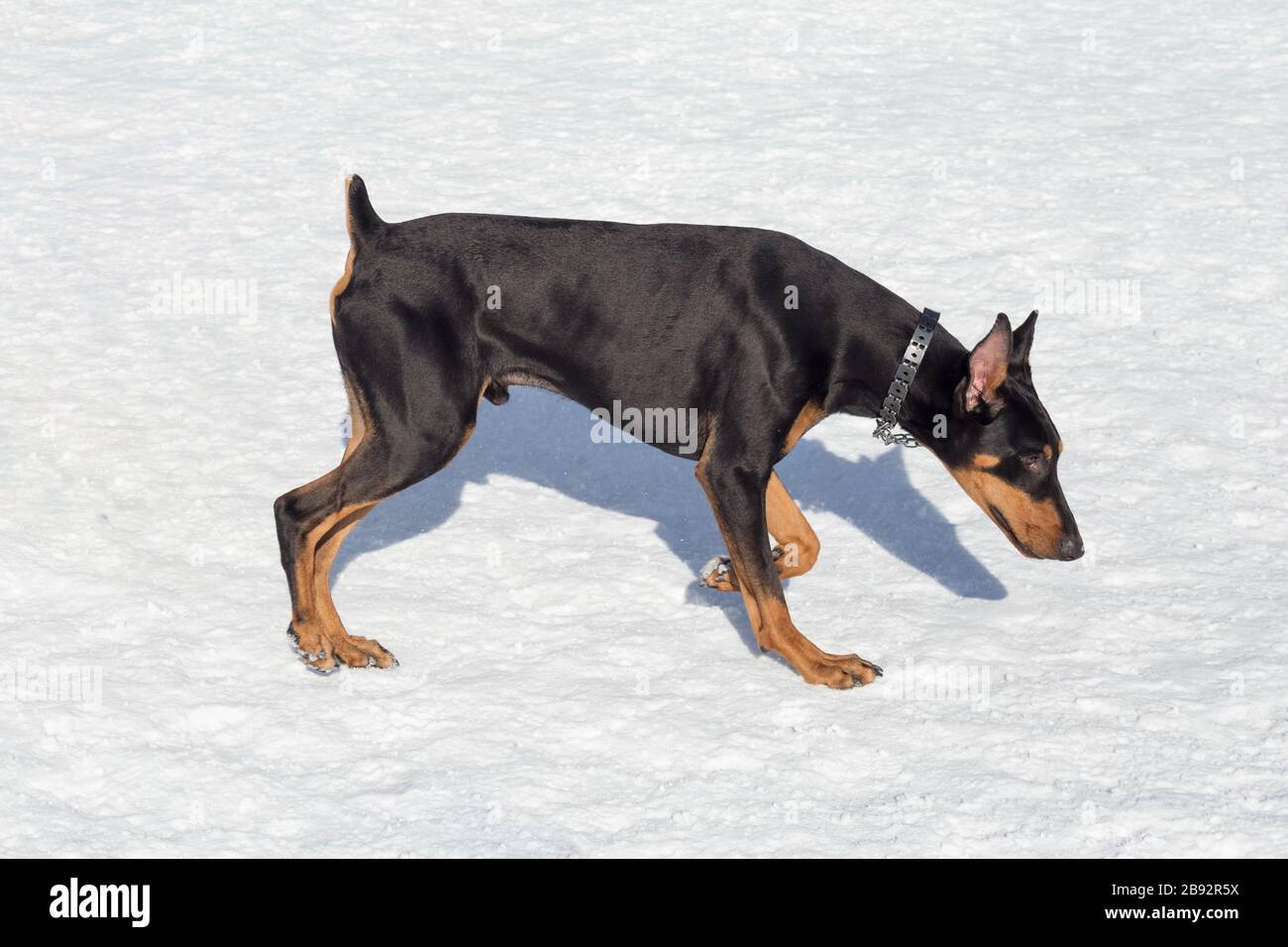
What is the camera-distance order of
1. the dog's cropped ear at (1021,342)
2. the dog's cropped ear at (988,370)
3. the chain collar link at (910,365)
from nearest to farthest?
the dog's cropped ear at (988,370) < the dog's cropped ear at (1021,342) < the chain collar link at (910,365)

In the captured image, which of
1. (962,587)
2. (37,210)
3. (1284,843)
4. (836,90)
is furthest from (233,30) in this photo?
(1284,843)

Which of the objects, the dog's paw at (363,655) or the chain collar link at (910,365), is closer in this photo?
the chain collar link at (910,365)

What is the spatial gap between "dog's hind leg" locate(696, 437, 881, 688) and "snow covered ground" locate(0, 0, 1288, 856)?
0.34 ft

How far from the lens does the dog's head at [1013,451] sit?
5.36m

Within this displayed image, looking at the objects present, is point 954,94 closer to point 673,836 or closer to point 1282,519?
point 1282,519

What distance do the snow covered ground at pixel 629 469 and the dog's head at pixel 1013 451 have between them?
567 mm

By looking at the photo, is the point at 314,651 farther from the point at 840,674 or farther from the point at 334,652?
the point at 840,674

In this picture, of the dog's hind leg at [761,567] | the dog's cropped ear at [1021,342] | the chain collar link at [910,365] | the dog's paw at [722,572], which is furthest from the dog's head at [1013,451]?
the dog's paw at [722,572]

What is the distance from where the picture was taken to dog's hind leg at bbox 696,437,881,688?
5.60 metres

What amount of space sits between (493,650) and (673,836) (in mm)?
1418

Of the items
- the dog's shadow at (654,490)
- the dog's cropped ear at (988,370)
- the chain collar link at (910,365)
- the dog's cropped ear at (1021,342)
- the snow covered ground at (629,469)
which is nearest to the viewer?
the snow covered ground at (629,469)

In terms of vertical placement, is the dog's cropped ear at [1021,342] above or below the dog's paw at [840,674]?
above

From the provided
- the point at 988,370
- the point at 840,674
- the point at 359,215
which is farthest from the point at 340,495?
the point at 988,370

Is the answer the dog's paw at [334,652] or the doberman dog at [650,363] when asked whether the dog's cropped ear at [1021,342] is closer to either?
the doberman dog at [650,363]
